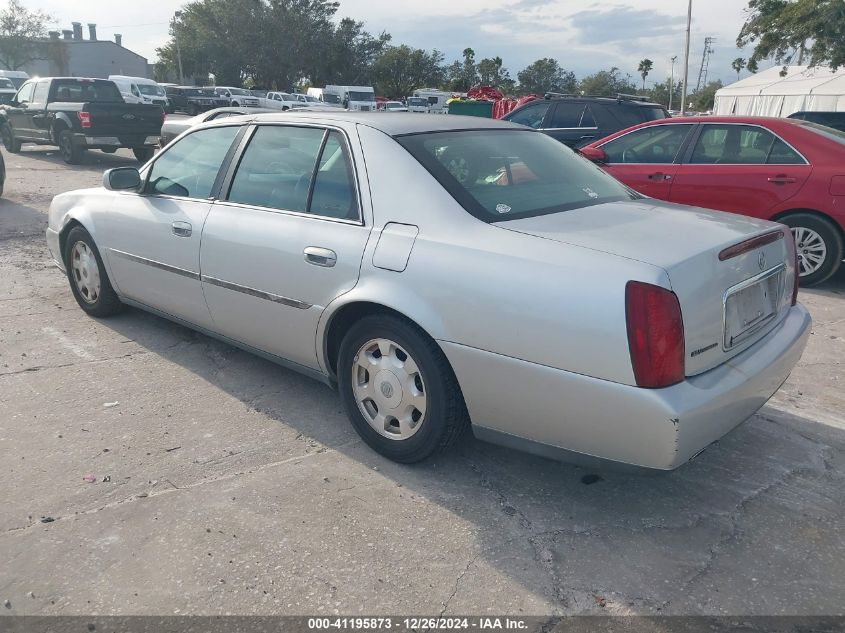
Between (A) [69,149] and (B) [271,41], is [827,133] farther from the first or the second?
(B) [271,41]

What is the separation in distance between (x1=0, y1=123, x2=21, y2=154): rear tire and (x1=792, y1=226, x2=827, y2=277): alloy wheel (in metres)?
17.4

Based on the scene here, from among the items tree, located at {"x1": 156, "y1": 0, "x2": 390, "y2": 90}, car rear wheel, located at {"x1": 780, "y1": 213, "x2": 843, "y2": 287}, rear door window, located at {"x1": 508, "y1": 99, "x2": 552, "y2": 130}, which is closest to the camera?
car rear wheel, located at {"x1": 780, "y1": 213, "x2": 843, "y2": 287}

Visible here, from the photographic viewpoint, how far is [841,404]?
4125 millimetres

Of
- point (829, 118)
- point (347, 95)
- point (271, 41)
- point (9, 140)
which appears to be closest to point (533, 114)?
point (829, 118)

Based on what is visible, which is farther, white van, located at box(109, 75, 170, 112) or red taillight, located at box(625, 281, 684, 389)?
white van, located at box(109, 75, 170, 112)

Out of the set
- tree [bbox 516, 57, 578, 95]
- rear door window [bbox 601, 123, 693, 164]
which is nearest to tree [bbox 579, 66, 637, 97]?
tree [bbox 516, 57, 578, 95]

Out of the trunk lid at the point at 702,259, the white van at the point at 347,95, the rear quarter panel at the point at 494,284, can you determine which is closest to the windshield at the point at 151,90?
the white van at the point at 347,95

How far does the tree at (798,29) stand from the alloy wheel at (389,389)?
19.6 meters

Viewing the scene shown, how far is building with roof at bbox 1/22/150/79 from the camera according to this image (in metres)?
64.5

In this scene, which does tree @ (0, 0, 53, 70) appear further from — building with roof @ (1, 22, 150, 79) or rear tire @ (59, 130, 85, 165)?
rear tire @ (59, 130, 85, 165)

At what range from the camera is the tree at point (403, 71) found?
67.4 m

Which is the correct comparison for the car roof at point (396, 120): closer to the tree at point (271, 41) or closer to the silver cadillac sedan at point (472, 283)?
the silver cadillac sedan at point (472, 283)

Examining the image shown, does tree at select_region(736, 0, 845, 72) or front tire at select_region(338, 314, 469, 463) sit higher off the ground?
tree at select_region(736, 0, 845, 72)

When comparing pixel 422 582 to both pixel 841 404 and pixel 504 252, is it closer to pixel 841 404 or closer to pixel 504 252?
pixel 504 252
